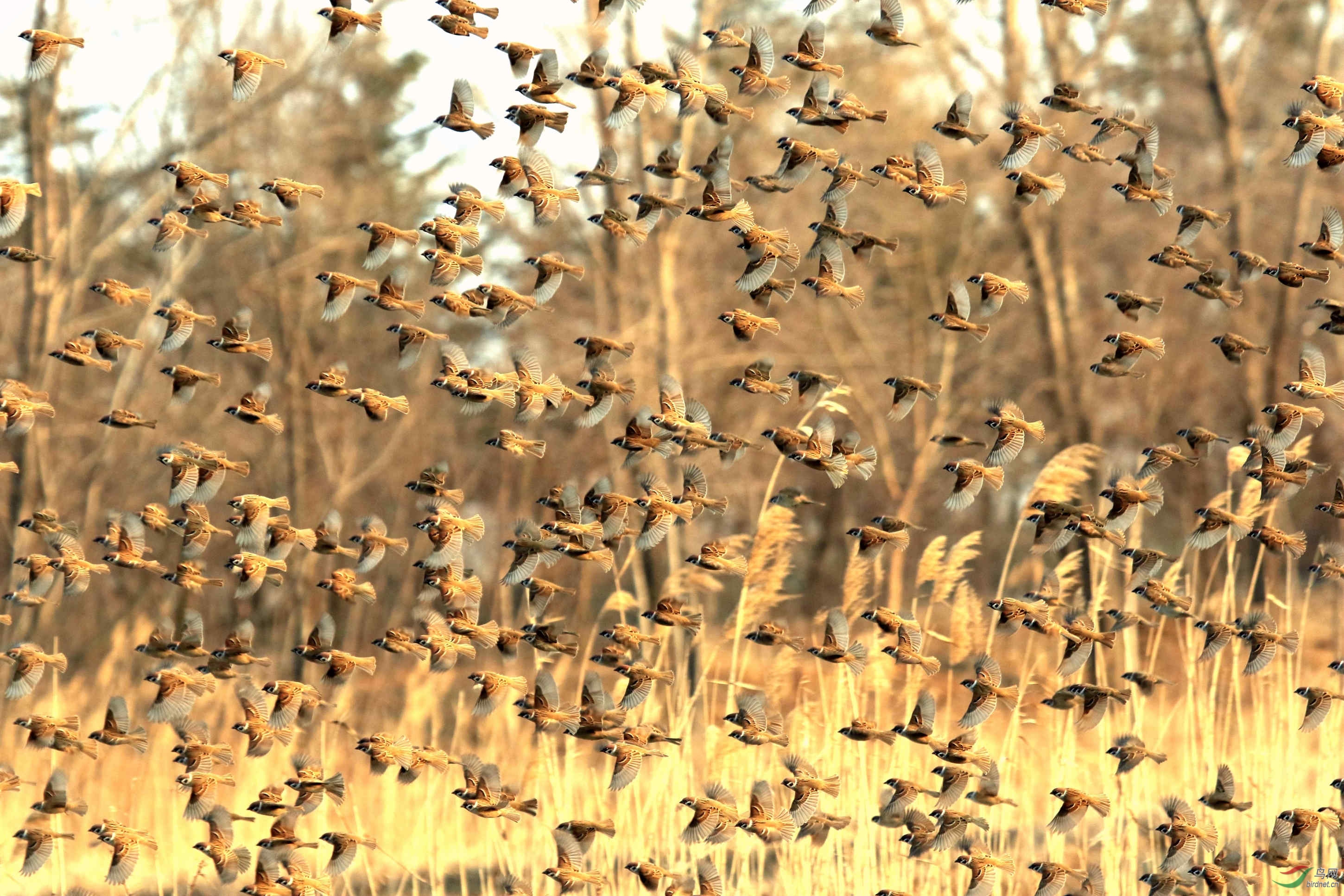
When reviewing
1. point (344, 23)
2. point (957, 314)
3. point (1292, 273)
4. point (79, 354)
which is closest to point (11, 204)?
point (79, 354)

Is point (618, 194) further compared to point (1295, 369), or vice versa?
point (1295, 369)

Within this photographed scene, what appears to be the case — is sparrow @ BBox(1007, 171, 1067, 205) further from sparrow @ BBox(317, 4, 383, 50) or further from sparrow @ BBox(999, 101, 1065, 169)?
sparrow @ BBox(317, 4, 383, 50)

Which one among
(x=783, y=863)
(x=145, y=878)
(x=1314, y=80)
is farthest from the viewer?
(x=145, y=878)

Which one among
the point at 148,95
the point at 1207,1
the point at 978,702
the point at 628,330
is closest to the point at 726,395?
the point at 628,330

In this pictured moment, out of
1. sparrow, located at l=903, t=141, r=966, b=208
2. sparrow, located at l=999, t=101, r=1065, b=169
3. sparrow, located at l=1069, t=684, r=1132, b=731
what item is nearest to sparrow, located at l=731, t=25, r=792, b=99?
sparrow, located at l=903, t=141, r=966, b=208

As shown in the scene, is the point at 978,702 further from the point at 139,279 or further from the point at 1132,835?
the point at 139,279

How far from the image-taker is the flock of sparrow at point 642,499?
14.8 ft

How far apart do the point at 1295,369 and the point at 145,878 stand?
10.1 meters

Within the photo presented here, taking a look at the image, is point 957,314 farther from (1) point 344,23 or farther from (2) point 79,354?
(2) point 79,354

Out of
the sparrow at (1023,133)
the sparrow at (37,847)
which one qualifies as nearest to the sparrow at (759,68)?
the sparrow at (1023,133)

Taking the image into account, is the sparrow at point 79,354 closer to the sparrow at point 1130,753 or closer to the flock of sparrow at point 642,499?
the flock of sparrow at point 642,499

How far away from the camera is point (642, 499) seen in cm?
482

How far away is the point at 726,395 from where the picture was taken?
16.6 m

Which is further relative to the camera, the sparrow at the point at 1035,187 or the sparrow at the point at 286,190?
the sparrow at the point at 286,190
